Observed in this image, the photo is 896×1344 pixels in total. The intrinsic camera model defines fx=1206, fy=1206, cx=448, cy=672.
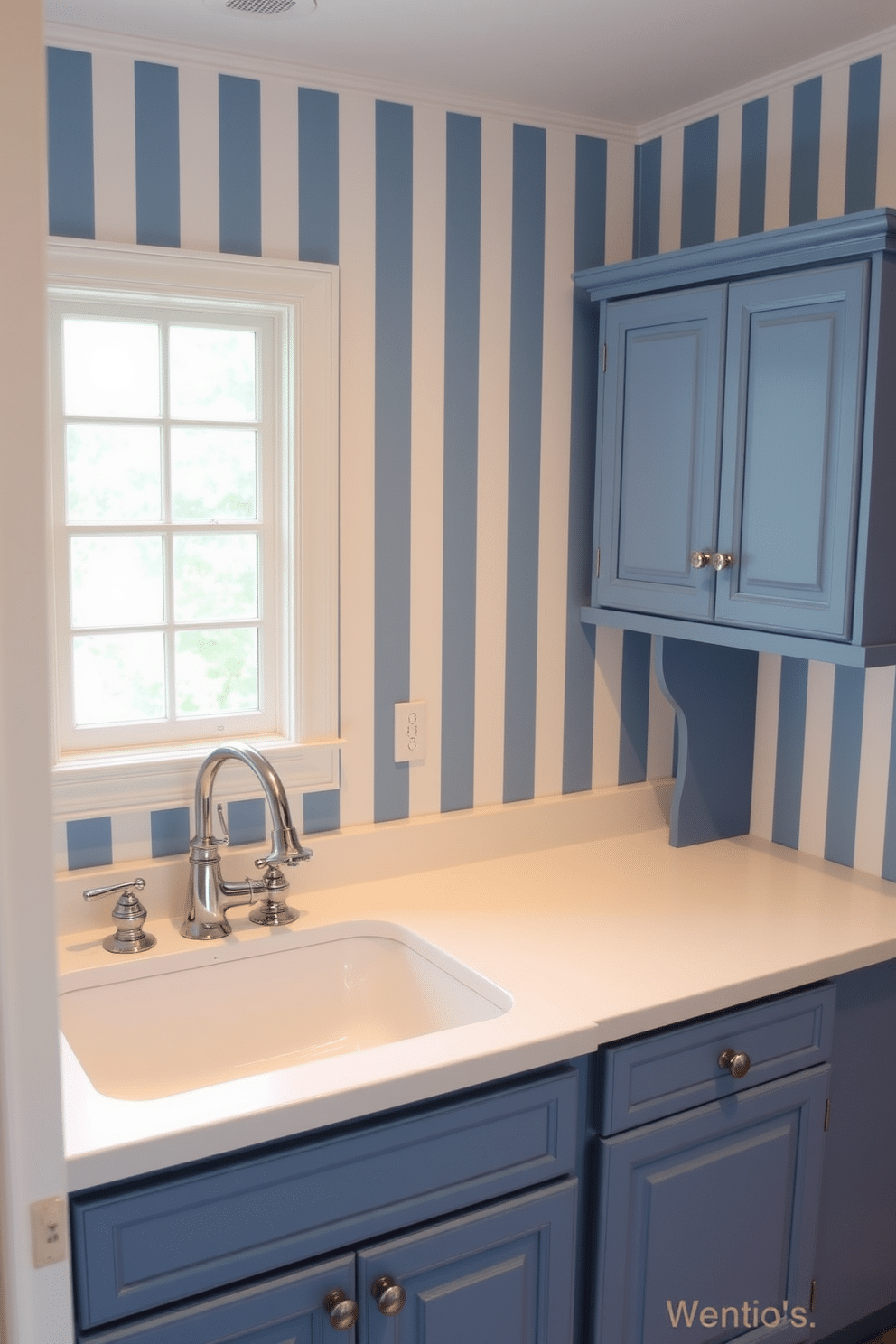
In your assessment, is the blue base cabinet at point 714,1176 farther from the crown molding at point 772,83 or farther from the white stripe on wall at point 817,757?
the crown molding at point 772,83

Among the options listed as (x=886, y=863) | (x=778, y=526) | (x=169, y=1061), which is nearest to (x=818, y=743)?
(x=886, y=863)

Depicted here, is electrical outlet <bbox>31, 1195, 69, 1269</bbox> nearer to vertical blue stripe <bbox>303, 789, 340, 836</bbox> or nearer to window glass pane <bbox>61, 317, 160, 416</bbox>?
vertical blue stripe <bbox>303, 789, 340, 836</bbox>

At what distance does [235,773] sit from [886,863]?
1254 mm

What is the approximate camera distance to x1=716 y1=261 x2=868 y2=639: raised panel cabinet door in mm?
1927

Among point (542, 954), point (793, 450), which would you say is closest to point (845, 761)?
point (793, 450)

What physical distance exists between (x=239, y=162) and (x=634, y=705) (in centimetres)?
138

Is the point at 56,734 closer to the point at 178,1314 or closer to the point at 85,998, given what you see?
the point at 85,998

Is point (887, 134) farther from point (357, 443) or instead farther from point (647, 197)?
point (357, 443)

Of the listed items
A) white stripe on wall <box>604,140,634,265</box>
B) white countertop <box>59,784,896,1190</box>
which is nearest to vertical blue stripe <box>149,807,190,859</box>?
white countertop <box>59,784,896,1190</box>

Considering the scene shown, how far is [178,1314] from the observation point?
148cm

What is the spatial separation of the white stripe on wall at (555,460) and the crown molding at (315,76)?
7 centimetres

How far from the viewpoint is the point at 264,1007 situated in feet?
6.73

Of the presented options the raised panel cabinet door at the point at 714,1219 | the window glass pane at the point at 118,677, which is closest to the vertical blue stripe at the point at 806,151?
the window glass pane at the point at 118,677

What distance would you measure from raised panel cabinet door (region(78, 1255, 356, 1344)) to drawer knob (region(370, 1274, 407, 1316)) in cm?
3
